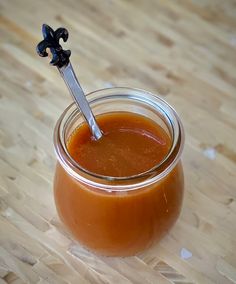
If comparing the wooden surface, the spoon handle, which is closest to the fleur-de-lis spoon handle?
the spoon handle

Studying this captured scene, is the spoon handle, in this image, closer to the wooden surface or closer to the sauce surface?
the sauce surface

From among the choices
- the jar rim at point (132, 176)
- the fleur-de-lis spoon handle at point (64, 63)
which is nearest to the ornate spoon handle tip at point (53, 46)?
the fleur-de-lis spoon handle at point (64, 63)

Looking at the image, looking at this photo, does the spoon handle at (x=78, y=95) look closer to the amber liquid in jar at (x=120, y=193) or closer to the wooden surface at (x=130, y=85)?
the amber liquid in jar at (x=120, y=193)

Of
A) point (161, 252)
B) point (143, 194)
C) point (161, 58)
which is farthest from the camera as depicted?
point (161, 58)

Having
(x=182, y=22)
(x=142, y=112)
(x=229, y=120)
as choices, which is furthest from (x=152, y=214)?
(x=182, y=22)

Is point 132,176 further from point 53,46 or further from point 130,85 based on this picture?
point 130,85

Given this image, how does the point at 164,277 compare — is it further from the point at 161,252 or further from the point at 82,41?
the point at 82,41
